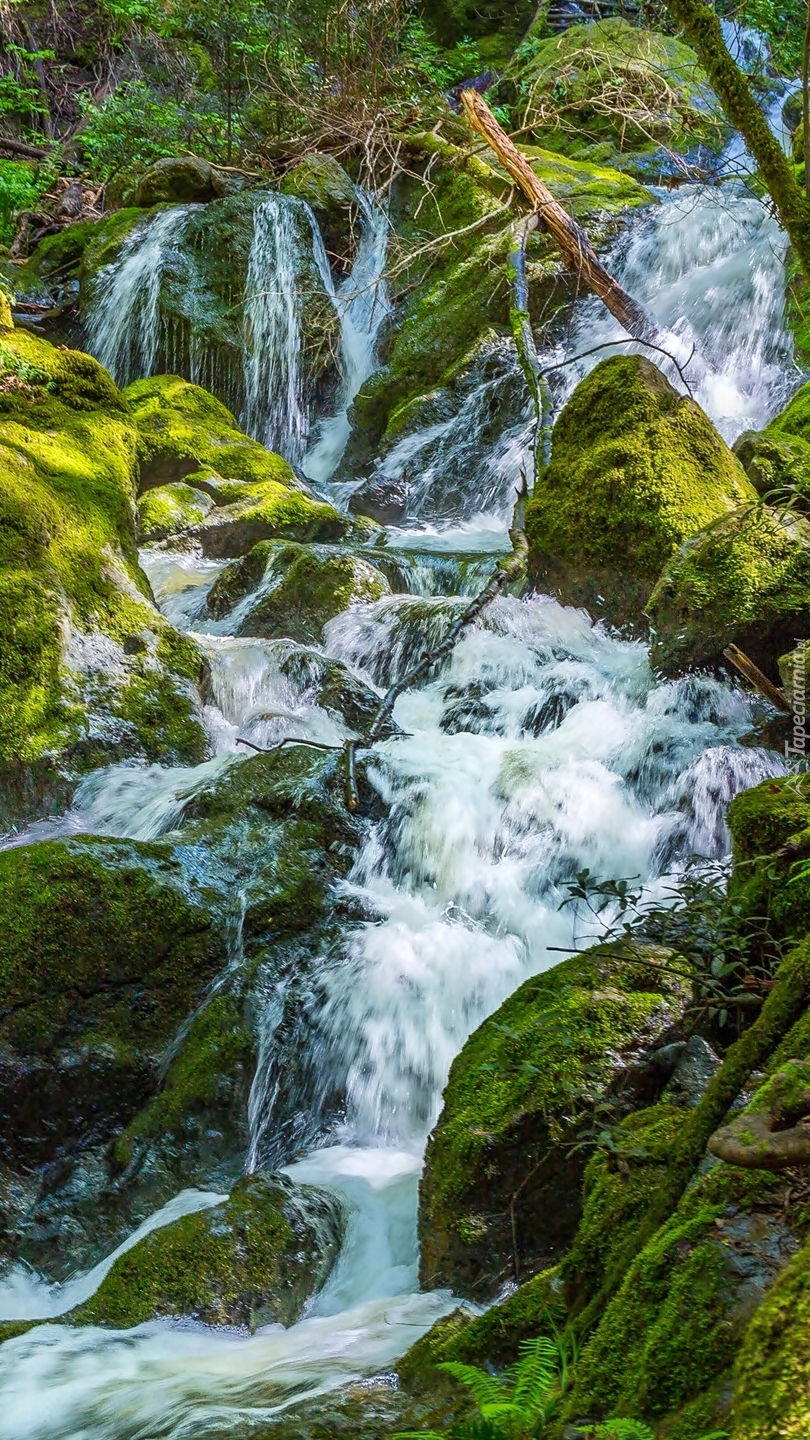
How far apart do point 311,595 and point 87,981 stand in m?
4.67

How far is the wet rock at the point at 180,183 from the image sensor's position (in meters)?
16.0

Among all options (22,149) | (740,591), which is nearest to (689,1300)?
(740,591)

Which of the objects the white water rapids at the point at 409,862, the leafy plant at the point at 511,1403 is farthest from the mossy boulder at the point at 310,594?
the leafy plant at the point at 511,1403

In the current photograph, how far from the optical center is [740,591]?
6.60 metres

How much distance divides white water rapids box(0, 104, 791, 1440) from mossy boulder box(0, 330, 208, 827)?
282mm

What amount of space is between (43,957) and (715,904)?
2.93 meters

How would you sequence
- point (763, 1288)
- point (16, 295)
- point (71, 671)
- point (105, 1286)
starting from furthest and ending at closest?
point (16, 295) → point (71, 671) → point (105, 1286) → point (763, 1288)

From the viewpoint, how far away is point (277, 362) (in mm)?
14289

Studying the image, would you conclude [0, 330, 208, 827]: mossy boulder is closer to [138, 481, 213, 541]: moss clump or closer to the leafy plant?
[138, 481, 213, 541]: moss clump

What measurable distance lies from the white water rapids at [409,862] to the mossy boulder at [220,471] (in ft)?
2.00

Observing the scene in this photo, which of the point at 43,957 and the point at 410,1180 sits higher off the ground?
the point at 43,957

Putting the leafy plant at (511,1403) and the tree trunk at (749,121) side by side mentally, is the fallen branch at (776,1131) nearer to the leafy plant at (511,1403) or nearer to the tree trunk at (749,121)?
the leafy plant at (511,1403)

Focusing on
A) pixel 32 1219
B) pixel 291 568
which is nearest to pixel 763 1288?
pixel 32 1219

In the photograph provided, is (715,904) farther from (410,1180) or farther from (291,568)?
(291,568)
